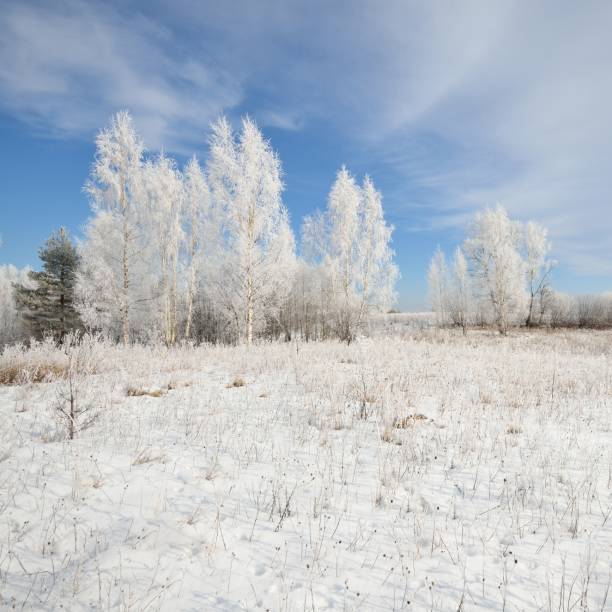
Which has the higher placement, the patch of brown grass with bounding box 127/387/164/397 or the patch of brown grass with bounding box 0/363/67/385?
the patch of brown grass with bounding box 0/363/67/385

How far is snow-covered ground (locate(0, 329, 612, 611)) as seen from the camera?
6.31ft

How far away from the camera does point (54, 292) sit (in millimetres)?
25578

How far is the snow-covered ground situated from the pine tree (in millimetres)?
24183

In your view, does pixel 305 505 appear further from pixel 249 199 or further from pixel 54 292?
pixel 54 292

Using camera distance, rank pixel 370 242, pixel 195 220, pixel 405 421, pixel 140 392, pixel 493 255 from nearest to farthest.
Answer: pixel 405 421, pixel 140 392, pixel 370 242, pixel 195 220, pixel 493 255

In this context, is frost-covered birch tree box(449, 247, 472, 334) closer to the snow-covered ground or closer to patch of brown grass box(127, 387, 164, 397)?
the snow-covered ground

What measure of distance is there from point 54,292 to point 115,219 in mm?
13531

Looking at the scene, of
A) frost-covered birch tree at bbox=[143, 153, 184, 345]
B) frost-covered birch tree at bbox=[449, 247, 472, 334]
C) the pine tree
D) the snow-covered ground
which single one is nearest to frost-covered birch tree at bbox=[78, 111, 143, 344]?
frost-covered birch tree at bbox=[143, 153, 184, 345]

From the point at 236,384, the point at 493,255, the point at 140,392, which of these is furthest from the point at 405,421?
the point at 493,255

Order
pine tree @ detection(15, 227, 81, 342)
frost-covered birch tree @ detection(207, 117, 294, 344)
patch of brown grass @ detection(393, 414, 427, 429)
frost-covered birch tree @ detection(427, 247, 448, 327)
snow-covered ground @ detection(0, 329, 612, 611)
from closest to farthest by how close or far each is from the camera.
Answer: snow-covered ground @ detection(0, 329, 612, 611) → patch of brown grass @ detection(393, 414, 427, 429) → frost-covered birch tree @ detection(207, 117, 294, 344) → pine tree @ detection(15, 227, 81, 342) → frost-covered birch tree @ detection(427, 247, 448, 327)

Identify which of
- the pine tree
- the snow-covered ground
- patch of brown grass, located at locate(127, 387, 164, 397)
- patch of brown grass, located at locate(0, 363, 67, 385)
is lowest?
the snow-covered ground

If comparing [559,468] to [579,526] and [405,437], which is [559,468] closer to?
[579,526]

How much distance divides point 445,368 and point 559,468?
17.4ft

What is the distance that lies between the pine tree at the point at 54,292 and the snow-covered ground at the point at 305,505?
24.2 meters
